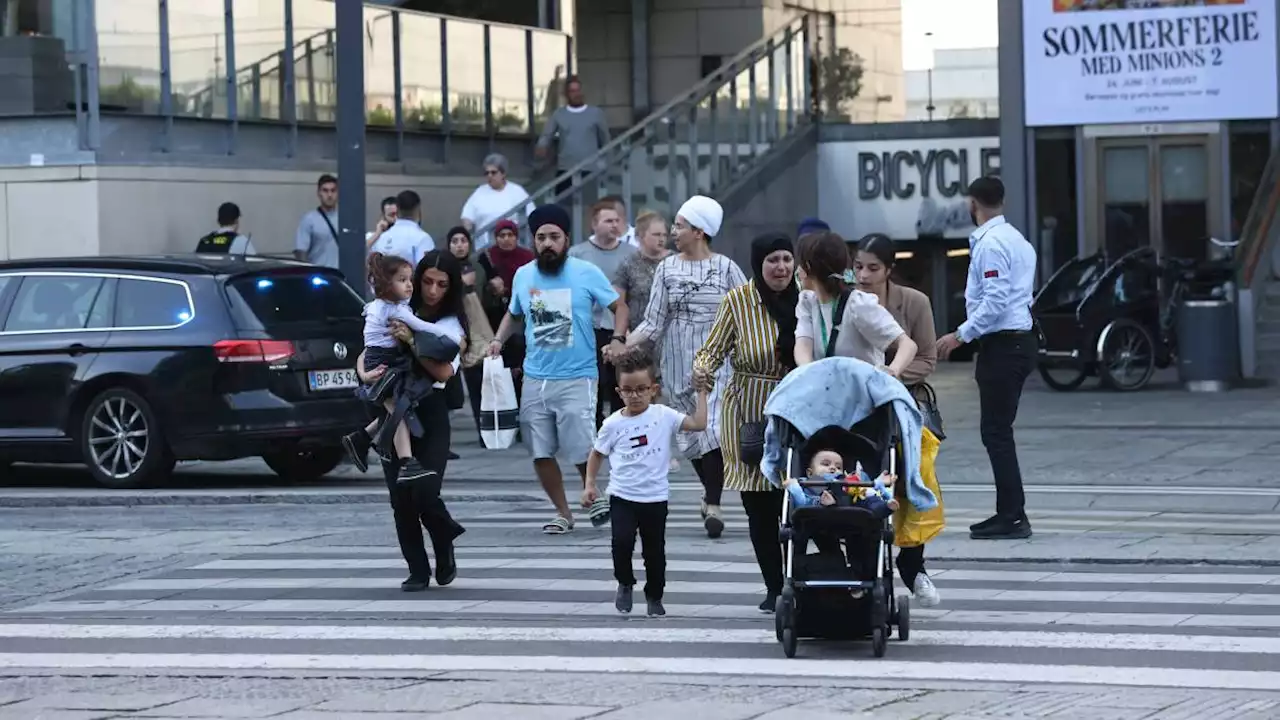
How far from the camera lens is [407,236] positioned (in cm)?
1931

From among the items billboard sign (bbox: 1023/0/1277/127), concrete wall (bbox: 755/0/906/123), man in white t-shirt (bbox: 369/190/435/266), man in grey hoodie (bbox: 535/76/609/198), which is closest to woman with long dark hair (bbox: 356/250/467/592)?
man in white t-shirt (bbox: 369/190/435/266)

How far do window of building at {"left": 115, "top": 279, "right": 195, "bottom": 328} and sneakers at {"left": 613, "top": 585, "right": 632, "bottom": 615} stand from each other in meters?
6.88

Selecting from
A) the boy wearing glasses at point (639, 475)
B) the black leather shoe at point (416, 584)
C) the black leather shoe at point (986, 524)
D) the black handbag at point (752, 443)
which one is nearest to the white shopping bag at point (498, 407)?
the black leather shoe at point (416, 584)

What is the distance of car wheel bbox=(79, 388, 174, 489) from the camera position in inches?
622

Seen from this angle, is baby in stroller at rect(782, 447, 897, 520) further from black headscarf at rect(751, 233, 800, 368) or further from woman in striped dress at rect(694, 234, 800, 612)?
black headscarf at rect(751, 233, 800, 368)

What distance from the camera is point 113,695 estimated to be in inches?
317

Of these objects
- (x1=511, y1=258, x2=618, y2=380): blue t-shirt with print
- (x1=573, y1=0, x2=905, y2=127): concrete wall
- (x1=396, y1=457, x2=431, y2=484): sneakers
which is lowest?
(x1=396, y1=457, x2=431, y2=484): sneakers

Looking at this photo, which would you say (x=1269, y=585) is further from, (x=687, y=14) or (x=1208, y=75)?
(x=687, y=14)

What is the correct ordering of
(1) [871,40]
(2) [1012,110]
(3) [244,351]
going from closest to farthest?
(3) [244,351], (2) [1012,110], (1) [871,40]

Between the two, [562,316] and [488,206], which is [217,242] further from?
[562,316]

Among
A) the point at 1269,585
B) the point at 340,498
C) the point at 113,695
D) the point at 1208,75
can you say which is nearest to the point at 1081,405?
the point at 1208,75

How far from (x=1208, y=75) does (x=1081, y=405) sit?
5.00 meters

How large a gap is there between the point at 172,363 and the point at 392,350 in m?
5.33

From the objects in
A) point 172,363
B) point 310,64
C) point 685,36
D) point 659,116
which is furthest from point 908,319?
point 685,36
